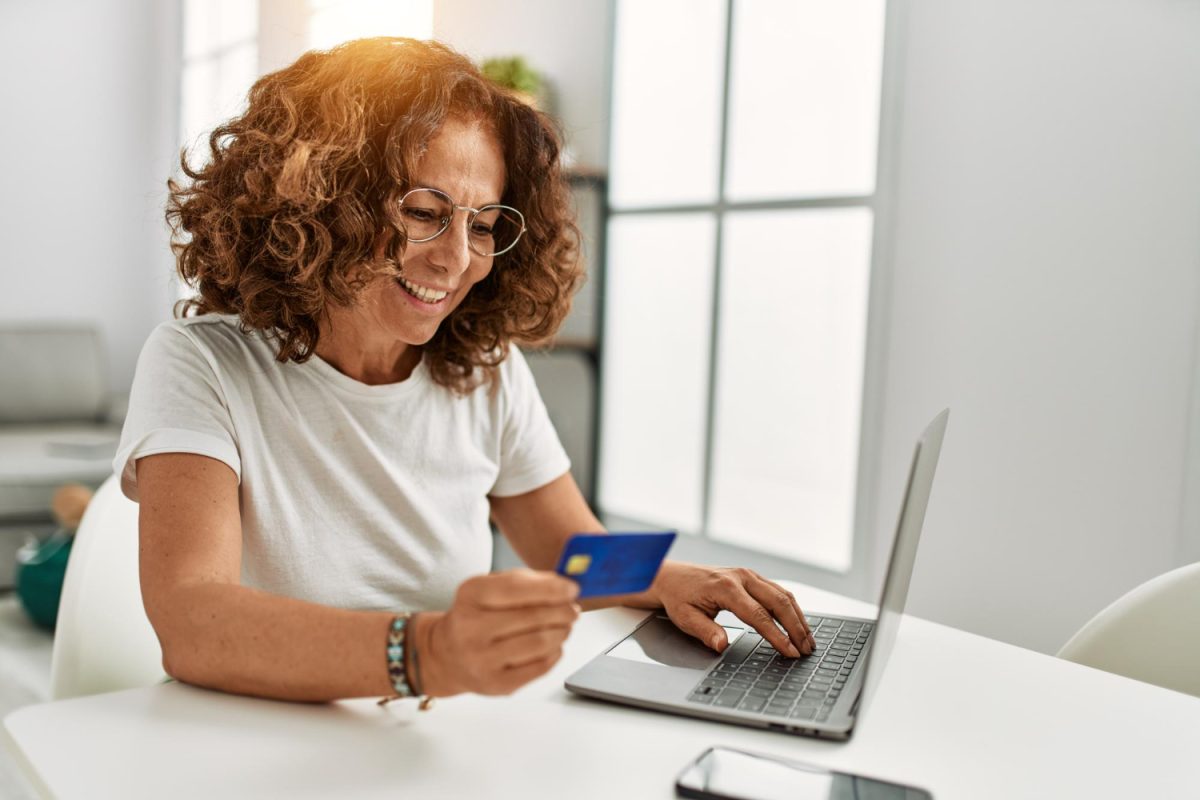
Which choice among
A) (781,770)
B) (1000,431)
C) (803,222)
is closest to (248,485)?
(781,770)

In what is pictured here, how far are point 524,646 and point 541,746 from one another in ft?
0.40

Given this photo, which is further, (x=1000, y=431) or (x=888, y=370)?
(x=888, y=370)

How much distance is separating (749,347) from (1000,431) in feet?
2.75

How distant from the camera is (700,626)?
3.34ft

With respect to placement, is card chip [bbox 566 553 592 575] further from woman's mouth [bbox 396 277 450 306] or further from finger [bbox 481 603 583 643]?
woman's mouth [bbox 396 277 450 306]

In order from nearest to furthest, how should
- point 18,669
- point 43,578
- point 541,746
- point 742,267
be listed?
1. point 541,746
2. point 18,669
3. point 742,267
4. point 43,578

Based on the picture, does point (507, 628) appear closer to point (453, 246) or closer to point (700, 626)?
point (700, 626)

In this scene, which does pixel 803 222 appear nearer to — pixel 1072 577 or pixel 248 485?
pixel 1072 577

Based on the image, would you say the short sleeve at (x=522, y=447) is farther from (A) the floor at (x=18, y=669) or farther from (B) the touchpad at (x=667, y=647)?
(A) the floor at (x=18, y=669)

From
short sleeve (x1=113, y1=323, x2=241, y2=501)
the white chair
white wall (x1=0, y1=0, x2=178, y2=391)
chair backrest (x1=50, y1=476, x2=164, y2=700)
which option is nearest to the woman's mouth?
short sleeve (x1=113, y1=323, x2=241, y2=501)

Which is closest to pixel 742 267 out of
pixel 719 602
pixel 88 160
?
pixel 719 602

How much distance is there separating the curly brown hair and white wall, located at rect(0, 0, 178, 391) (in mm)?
2785

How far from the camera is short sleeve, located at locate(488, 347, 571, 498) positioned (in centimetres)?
132

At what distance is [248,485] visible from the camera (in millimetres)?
1048
